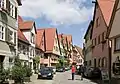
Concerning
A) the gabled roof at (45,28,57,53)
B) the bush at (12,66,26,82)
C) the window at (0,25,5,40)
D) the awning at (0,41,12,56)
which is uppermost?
the gabled roof at (45,28,57,53)

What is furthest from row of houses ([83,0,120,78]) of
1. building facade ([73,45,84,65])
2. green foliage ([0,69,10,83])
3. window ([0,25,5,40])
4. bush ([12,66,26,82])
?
building facade ([73,45,84,65])

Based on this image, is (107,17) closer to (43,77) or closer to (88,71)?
(88,71)

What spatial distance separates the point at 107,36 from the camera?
32.8 metres

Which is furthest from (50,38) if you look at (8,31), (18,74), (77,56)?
(77,56)

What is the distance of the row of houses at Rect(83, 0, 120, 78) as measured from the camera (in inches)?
1158

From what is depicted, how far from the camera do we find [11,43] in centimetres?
2992

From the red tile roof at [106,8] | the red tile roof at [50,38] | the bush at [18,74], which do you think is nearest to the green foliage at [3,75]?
the bush at [18,74]

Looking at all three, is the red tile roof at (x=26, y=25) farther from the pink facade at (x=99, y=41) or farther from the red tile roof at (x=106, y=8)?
the red tile roof at (x=106, y=8)

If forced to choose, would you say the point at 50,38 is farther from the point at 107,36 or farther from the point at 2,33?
the point at 2,33

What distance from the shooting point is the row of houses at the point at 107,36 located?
96.5 feet

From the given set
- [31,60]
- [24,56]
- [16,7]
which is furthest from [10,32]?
[31,60]

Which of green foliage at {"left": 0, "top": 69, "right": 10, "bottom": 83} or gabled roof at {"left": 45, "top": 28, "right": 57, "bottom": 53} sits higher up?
gabled roof at {"left": 45, "top": 28, "right": 57, "bottom": 53}

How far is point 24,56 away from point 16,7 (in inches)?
470

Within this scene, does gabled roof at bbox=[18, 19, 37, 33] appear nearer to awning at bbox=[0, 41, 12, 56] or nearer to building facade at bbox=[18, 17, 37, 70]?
building facade at bbox=[18, 17, 37, 70]
